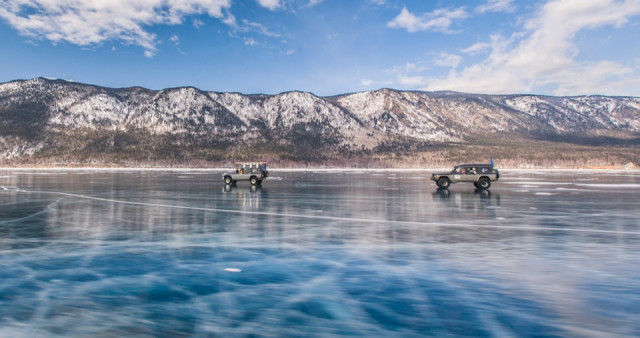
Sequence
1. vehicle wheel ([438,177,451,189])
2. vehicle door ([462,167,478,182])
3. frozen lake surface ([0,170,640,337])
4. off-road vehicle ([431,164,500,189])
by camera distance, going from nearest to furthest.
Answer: frozen lake surface ([0,170,640,337])
vehicle wheel ([438,177,451,189])
off-road vehicle ([431,164,500,189])
vehicle door ([462,167,478,182])

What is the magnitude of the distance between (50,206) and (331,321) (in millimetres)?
19970

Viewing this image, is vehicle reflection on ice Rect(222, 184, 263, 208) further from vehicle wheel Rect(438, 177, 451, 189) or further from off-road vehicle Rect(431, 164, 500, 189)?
off-road vehicle Rect(431, 164, 500, 189)

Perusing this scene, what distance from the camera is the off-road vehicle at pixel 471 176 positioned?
36.1 metres

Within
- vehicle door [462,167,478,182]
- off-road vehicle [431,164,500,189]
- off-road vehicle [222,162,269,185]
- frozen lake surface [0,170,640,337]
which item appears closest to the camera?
frozen lake surface [0,170,640,337]

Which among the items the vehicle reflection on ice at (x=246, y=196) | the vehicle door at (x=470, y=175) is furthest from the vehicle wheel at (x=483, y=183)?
the vehicle reflection on ice at (x=246, y=196)

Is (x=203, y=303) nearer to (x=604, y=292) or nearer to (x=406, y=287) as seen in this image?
(x=406, y=287)

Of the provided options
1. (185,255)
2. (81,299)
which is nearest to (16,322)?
(81,299)

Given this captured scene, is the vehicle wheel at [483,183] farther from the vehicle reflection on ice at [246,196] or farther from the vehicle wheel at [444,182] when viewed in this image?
the vehicle reflection on ice at [246,196]

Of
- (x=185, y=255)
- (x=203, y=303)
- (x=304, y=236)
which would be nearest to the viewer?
(x=203, y=303)

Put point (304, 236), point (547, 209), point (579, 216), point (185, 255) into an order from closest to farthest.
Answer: point (185, 255) → point (304, 236) → point (579, 216) → point (547, 209)

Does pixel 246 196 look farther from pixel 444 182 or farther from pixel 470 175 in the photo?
pixel 470 175

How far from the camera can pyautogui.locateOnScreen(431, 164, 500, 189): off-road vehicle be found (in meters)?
36.1

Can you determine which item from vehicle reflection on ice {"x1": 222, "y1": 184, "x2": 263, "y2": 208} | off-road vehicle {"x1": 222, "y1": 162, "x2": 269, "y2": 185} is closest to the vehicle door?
vehicle reflection on ice {"x1": 222, "y1": 184, "x2": 263, "y2": 208}

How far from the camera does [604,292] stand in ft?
22.1
